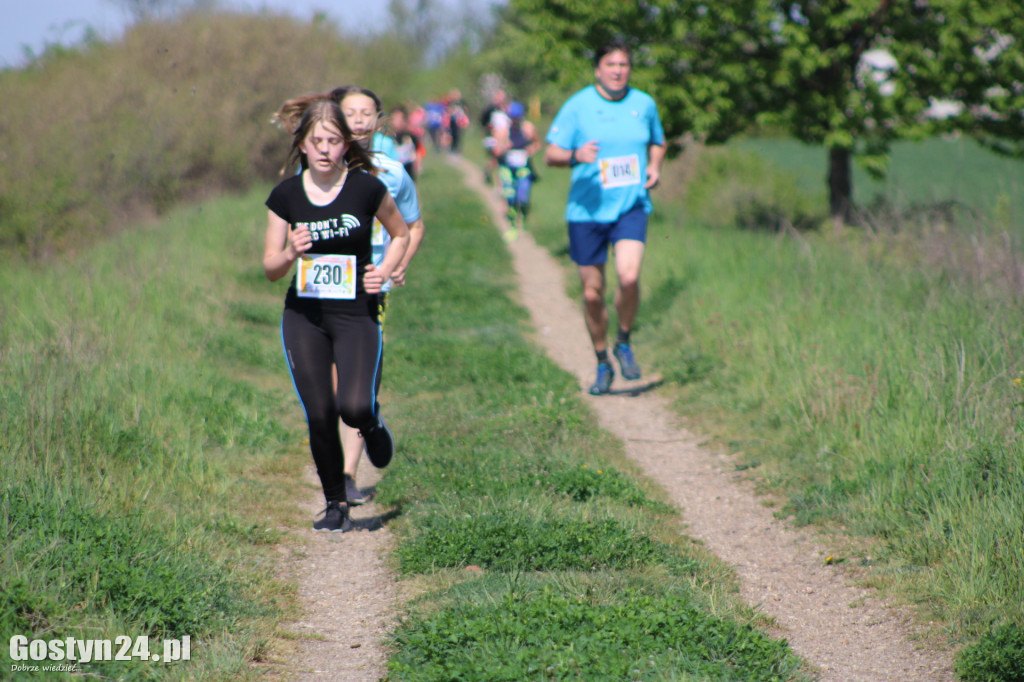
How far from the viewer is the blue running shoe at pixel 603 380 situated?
754cm

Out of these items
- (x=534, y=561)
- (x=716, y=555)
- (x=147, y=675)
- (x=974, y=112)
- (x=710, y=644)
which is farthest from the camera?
(x=974, y=112)

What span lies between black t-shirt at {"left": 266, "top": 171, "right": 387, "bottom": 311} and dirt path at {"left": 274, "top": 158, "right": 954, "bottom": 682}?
4.01 feet

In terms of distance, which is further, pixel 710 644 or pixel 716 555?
pixel 716 555

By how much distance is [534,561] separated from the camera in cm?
420

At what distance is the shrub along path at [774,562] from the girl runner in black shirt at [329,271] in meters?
1.94

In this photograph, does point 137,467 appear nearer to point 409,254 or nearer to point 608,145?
point 409,254

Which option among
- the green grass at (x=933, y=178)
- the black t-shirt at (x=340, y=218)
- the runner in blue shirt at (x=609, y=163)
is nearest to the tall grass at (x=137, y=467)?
the black t-shirt at (x=340, y=218)

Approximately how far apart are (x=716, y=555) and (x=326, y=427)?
200cm

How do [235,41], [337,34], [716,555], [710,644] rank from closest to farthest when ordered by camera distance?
[710,644]
[716,555]
[235,41]
[337,34]

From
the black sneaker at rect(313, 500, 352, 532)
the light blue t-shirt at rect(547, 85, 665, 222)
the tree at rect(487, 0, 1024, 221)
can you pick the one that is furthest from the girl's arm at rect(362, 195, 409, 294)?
the tree at rect(487, 0, 1024, 221)

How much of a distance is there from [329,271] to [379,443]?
98 centimetres

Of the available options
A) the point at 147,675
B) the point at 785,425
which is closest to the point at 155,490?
the point at 147,675

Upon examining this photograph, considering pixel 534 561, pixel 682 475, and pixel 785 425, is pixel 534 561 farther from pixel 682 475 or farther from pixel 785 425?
pixel 785 425

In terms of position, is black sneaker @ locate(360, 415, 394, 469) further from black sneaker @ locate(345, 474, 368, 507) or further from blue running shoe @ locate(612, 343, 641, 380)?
blue running shoe @ locate(612, 343, 641, 380)
